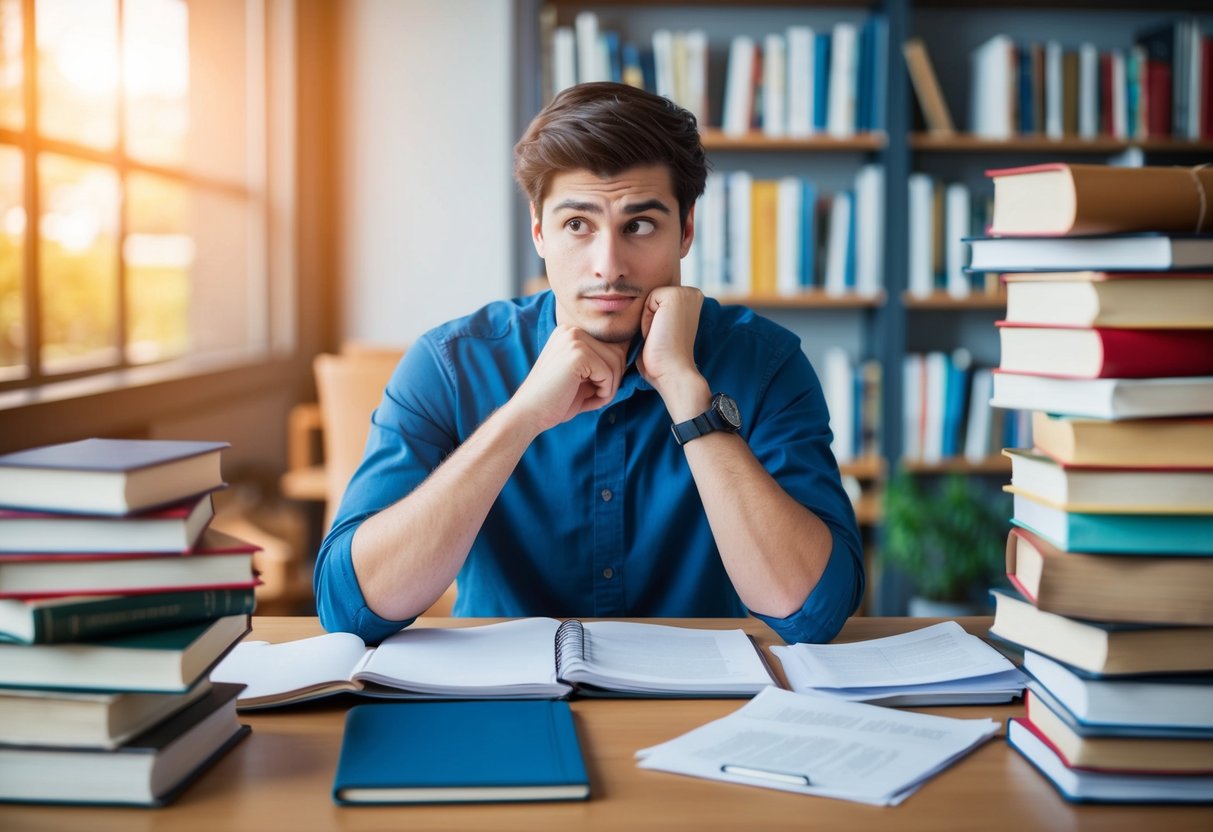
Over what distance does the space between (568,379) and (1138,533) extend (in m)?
0.72

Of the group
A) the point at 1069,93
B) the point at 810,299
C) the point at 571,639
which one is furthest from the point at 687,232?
the point at 1069,93

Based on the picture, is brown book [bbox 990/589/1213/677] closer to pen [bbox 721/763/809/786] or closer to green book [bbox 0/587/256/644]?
pen [bbox 721/763/809/786]

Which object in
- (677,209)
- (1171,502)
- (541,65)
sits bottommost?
(1171,502)

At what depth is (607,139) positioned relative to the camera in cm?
147

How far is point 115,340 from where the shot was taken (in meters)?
2.59

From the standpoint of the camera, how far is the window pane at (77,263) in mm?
2258

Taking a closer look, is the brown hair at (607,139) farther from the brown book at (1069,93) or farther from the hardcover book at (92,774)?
the brown book at (1069,93)

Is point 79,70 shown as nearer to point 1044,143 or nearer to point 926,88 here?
point 926,88

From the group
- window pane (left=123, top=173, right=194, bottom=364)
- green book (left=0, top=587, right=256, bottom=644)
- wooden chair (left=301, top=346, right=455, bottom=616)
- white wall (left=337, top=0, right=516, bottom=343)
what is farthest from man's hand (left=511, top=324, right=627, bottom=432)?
white wall (left=337, top=0, right=516, bottom=343)

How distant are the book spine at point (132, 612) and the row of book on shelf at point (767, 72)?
2.66 m

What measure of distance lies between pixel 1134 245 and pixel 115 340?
92.2 inches

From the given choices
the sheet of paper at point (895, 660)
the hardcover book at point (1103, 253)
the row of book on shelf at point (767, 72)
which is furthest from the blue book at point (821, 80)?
the hardcover book at point (1103, 253)

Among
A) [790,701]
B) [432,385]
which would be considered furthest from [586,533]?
[790,701]

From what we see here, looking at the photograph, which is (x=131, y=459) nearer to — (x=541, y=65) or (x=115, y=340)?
(x=115, y=340)
